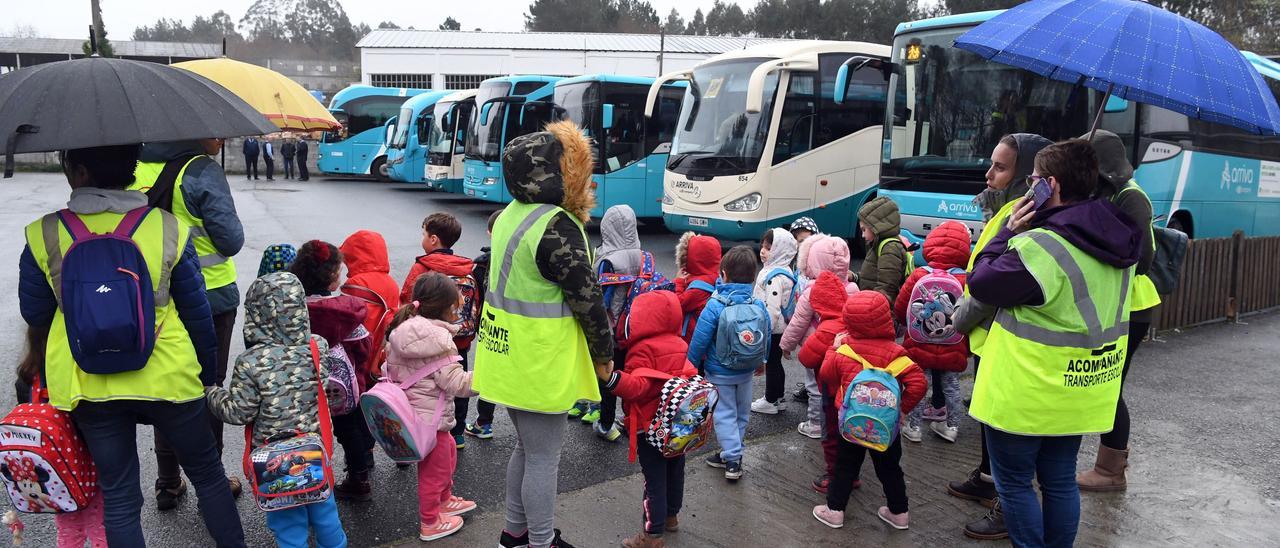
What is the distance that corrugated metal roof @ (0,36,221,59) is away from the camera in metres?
53.8

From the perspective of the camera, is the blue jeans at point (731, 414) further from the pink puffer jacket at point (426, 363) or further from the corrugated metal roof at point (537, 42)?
the corrugated metal roof at point (537, 42)

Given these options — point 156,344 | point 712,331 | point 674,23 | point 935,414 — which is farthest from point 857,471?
point 674,23

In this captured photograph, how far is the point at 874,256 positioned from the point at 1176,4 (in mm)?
29878

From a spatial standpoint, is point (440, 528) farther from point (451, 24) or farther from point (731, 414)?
point (451, 24)

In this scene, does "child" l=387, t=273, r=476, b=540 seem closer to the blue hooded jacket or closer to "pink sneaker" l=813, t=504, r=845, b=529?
the blue hooded jacket

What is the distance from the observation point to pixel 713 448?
17.5ft

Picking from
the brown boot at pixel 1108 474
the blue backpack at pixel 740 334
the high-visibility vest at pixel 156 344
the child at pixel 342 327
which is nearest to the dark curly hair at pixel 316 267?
the child at pixel 342 327

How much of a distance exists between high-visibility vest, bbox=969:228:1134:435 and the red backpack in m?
3.45

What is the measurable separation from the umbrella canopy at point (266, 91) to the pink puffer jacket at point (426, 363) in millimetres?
1939

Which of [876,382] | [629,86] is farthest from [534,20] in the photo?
[876,382]

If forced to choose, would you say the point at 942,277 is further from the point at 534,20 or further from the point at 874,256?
the point at 534,20

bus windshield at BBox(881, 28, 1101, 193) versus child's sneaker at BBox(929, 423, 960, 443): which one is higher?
bus windshield at BBox(881, 28, 1101, 193)

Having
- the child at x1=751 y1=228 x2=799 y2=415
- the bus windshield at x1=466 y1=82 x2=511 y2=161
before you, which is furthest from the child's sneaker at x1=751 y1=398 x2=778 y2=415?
the bus windshield at x1=466 y1=82 x2=511 y2=161

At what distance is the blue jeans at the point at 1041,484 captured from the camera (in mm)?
3459
